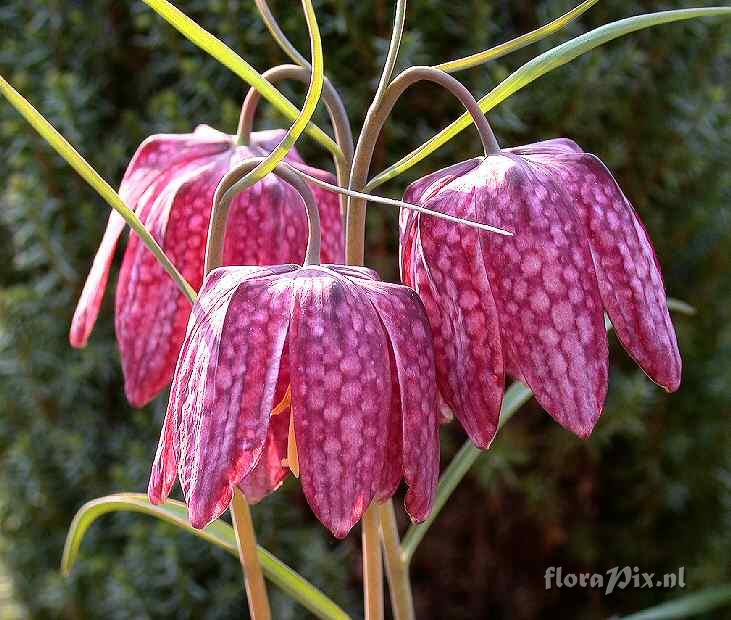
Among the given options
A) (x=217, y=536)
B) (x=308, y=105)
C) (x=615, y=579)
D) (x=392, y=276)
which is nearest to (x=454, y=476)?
(x=217, y=536)

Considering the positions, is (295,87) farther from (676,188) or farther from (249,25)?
(676,188)

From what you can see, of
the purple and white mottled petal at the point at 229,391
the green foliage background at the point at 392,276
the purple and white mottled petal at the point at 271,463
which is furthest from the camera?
the green foliage background at the point at 392,276

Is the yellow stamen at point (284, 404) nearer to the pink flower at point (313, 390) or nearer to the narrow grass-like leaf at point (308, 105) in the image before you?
the pink flower at point (313, 390)

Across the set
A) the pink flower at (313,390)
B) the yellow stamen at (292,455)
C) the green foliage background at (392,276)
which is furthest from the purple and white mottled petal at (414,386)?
the green foliage background at (392,276)

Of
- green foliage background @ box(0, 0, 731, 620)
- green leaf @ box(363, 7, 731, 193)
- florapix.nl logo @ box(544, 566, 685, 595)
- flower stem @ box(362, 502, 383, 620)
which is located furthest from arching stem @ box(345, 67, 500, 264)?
florapix.nl logo @ box(544, 566, 685, 595)

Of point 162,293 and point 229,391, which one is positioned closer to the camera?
point 229,391

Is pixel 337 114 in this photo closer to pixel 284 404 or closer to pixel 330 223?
pixel 330 223

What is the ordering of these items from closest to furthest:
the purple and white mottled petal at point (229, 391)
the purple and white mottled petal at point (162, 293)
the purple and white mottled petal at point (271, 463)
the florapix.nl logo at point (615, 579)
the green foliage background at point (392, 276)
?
the purple and white mottled petal at point (229, 391) < the purple and white mottled petal at point (271, 463) < the purple and white mottled petal at point (162, 293) < the green foliage background at point (392, 276) < the florapix.nl logo at point (615, 579)

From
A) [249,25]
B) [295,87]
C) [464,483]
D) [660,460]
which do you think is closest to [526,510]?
[464,483]
